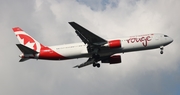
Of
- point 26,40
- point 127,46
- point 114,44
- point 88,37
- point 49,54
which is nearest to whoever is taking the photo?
point 88,37

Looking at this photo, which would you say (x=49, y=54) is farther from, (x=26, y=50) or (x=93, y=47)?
(x=93, y=47)

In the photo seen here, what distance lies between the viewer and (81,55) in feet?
212

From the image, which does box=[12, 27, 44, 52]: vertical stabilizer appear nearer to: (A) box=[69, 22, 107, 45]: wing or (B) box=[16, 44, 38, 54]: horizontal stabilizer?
(B) box=[16, 44, 38, 54]: horizontal stabilizer

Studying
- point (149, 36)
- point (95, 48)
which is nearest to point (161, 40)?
point (149, 36)

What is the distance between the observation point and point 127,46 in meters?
63.0

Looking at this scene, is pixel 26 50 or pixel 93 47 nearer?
pixel 26 50

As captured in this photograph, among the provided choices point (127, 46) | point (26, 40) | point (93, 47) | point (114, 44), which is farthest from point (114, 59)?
point (26, 40)

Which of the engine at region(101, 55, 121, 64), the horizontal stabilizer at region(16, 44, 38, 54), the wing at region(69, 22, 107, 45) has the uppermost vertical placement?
the wing at region(69, 22, 107, 45)

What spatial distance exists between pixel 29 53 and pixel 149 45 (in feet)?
68.3

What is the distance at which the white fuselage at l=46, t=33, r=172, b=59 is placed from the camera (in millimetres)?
63156

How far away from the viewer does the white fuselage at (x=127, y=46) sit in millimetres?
A: 63156

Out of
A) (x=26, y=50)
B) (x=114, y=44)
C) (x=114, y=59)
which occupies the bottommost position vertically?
(x=114, y=59)

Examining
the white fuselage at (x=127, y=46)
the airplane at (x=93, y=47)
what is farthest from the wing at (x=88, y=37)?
the white fuselage at (x=127, y=46)

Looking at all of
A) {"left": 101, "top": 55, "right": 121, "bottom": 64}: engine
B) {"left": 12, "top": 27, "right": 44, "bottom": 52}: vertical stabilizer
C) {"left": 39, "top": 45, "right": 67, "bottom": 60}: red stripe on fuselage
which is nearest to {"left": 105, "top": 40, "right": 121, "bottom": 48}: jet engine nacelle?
{"left": 101, "top": 55, "right": 121, "bottom": 64}: engine
